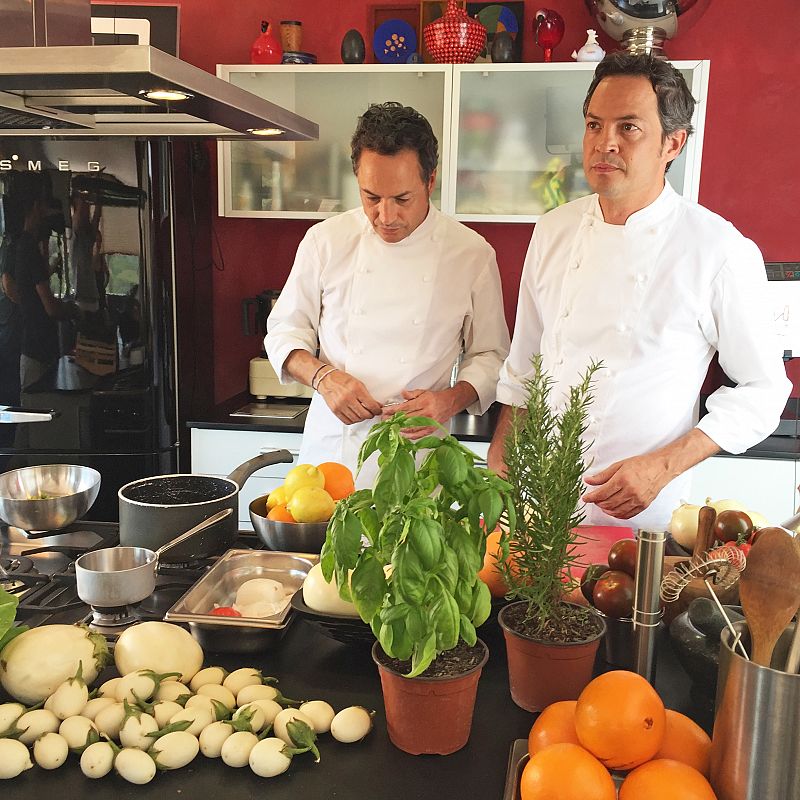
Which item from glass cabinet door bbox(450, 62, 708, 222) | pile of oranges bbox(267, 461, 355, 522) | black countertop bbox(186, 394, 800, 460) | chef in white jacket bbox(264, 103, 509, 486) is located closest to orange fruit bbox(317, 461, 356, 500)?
pile of oranges bbox(267, 461, 355, 522)

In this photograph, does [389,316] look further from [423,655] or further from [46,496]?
[423,655]

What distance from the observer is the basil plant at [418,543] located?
821 mm

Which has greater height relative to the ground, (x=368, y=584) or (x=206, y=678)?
(x=368, y=584)

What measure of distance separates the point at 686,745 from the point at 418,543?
13.2 inches

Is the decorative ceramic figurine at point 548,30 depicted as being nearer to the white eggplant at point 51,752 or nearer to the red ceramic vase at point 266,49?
the red ceramic vase at point 266,49

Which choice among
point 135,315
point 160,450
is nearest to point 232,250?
point 135,315

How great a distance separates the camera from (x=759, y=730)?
29.7 inches

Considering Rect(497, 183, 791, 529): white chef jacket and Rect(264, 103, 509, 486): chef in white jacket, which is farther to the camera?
Rect(264, 103, 509, 486): chef in white jacket

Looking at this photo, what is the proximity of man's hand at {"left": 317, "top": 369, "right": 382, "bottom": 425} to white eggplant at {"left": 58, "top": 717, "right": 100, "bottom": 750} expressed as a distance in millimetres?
1107

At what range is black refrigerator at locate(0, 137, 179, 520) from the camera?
8.93 ft

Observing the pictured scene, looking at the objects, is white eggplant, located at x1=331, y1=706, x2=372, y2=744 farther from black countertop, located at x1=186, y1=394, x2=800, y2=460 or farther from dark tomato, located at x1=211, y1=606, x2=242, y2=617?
black countertop, located at x1=186, y1=394, x2=800, y2=460

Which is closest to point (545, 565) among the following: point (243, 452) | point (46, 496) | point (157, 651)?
point (157, 651)

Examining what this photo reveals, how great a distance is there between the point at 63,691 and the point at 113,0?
2962 millimetres

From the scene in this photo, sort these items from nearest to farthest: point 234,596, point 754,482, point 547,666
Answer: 1. point 547,666
2. point 234,596
3. point 754,482
